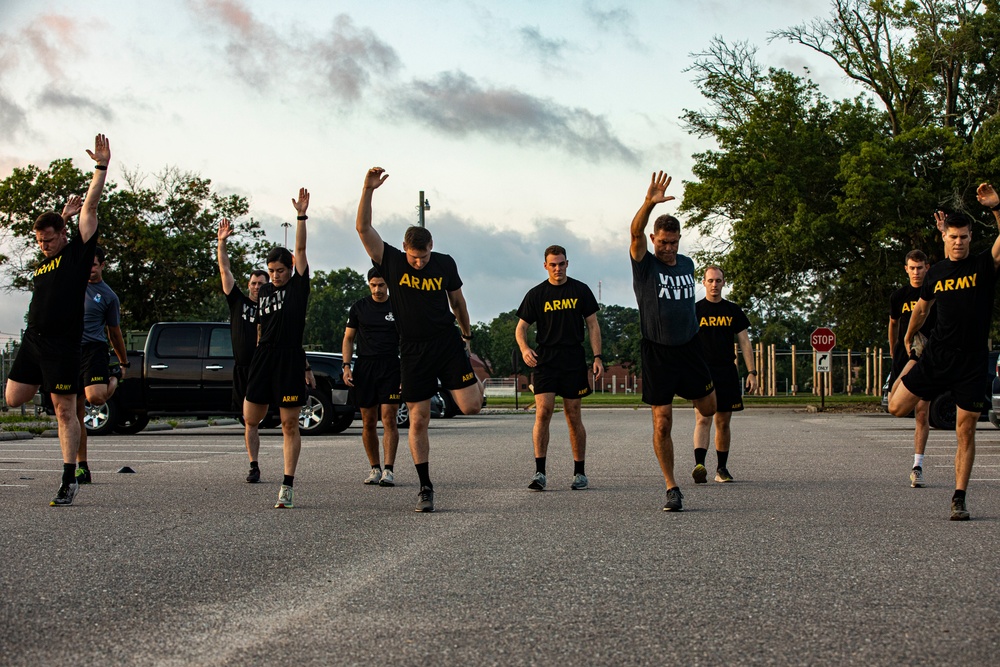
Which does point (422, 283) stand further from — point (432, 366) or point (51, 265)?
point (51, 265)

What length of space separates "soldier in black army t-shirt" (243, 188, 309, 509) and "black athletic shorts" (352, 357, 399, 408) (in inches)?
44.9

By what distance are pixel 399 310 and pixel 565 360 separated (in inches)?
74.6

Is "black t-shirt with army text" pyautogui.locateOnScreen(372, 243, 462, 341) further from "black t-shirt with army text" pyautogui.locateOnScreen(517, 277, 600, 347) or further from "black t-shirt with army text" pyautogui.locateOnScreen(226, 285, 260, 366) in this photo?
"black t-shirt with army text" pyautogui.locateOnScreen(226, 285, 260, 366)

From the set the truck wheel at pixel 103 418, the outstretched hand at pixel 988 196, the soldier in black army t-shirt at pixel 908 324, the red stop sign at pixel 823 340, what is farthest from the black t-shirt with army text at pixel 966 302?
the red stop sign at pixel 823 340

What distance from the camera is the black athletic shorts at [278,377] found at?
8.47m

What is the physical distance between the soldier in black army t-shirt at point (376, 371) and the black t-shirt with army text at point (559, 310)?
1.27 m

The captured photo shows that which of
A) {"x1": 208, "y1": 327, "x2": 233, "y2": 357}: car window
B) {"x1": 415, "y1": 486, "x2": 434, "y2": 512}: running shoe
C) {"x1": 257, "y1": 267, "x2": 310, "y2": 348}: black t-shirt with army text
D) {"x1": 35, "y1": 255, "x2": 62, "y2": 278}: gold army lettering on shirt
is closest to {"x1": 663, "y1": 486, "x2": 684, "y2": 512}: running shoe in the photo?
{"x1": 415, "y1": 486, "x2": 434, "y2": 512}: running shoe

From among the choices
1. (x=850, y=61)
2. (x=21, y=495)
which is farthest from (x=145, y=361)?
(x=850, y=61)

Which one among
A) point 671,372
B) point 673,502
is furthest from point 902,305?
point 673,502

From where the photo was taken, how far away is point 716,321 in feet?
33.4

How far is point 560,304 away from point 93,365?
158 inches

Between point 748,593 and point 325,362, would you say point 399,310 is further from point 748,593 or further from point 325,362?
point 325,362

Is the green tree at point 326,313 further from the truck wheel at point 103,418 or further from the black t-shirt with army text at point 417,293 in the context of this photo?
the black t-shirt with army text at point 417,293

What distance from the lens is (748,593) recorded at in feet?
15.4
